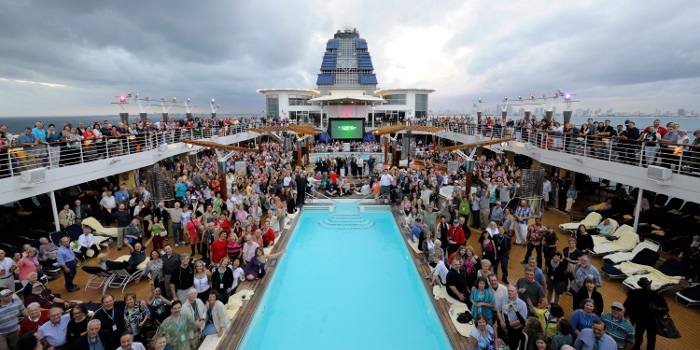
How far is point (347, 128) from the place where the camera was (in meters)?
31.9

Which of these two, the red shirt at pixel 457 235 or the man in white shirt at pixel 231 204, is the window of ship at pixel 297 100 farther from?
the red shirt at pixel 457 235

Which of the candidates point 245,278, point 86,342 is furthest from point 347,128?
point 86,342

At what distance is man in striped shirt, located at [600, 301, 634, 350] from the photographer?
443cm

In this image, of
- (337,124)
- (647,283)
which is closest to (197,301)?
(647,283)

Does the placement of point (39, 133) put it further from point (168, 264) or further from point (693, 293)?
point (693, 293)

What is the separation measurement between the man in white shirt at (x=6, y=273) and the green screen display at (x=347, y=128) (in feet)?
87.9

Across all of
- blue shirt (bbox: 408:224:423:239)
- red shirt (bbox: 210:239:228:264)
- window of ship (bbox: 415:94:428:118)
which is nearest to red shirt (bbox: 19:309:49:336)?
red shirt (bbox: 210:239:228:264)

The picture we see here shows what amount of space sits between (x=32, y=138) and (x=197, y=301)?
742cm

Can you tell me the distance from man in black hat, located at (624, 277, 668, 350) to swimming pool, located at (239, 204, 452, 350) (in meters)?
2.66

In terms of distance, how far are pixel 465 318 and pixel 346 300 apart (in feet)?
8.67

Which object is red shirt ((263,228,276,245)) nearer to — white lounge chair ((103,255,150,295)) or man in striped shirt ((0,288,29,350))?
white lounge chair ((103,255,150,295))

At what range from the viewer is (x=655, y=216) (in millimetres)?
9500

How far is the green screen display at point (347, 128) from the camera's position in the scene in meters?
31.8

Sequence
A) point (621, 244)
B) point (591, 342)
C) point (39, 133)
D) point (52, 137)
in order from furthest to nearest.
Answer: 1. point (52, 137)
2. point (39, 133)
3. point (621, 244)
4. point (591, 342)
